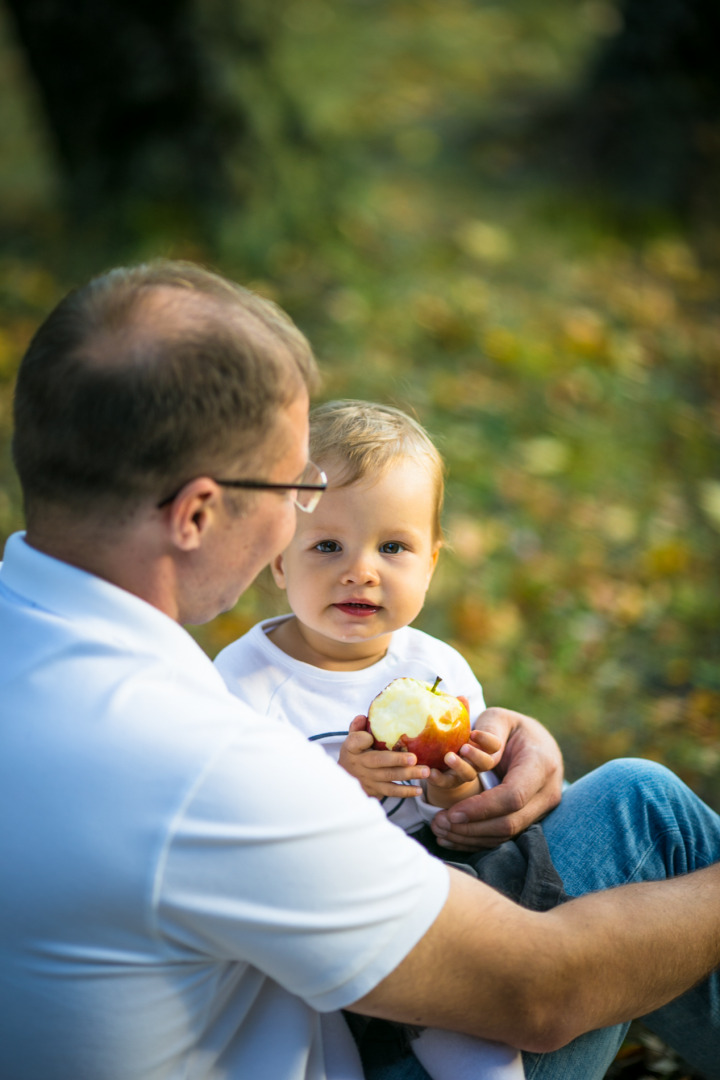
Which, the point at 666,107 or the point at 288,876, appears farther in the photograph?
the point at 666,107

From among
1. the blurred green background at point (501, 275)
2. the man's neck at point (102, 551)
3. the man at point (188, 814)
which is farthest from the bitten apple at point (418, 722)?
the blurred green background at point (501, 275)

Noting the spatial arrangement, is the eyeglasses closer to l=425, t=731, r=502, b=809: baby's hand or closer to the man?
the man

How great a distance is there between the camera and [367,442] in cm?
226

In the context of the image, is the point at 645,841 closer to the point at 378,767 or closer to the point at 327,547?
the point at 378,767

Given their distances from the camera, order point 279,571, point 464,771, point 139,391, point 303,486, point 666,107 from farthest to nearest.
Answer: point 666,107, point 279,571, point 464,771, point 303,486, point 139,391

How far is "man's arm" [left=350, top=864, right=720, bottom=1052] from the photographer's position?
146 centimetres

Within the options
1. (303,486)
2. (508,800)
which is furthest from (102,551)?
(508,800)

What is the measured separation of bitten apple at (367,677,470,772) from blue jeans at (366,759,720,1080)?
1.06 feet

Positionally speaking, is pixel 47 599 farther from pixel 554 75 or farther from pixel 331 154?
pixel 554 75

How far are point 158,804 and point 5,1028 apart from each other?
1.47 feet

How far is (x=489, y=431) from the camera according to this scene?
17.2ft

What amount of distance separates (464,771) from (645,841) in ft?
1.41

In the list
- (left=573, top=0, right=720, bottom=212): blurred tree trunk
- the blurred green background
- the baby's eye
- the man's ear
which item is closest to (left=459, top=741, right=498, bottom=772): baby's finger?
the baby's eye

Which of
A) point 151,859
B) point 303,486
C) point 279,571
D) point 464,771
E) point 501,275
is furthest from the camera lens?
point 501,275
